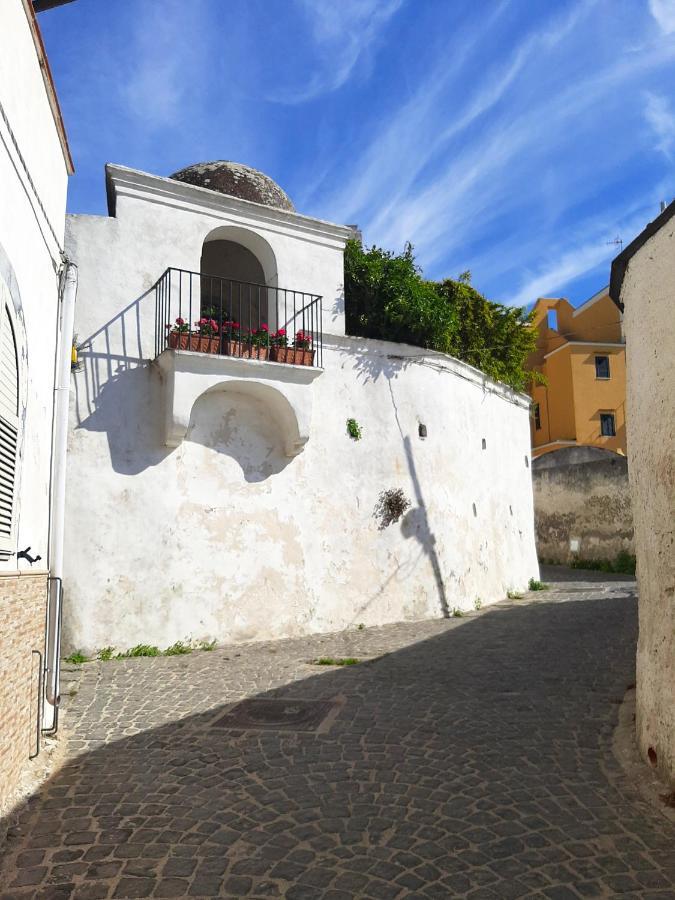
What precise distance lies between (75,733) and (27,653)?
1283 millimetres

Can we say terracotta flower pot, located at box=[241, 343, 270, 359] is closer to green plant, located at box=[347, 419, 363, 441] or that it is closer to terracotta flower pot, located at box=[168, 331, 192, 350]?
terracotta flower pot, located at box=[168, 331, 192, 350]

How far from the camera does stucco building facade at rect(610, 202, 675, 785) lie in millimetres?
4734

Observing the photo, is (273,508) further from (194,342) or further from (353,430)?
(194,342)

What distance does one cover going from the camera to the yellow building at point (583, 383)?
100 ft

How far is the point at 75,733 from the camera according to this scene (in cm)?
613

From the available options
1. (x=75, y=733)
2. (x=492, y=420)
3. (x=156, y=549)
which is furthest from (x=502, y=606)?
(x=75, y=733)

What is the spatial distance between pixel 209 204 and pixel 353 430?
4.53 meters

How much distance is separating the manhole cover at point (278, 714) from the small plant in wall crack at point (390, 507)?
17.7ft

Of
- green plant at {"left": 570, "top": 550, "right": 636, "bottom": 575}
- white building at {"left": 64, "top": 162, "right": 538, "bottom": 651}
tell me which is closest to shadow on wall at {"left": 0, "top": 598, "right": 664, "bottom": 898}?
white building at {"left": 64, "top": 162, "right": 538, "bottom": 651}

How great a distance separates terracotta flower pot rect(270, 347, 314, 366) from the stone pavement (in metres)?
4.89

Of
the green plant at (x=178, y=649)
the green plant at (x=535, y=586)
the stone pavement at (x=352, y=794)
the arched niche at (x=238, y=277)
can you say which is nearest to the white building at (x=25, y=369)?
the stone pavement at (x=352, y=794)

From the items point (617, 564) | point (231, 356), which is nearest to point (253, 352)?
point (231, 356)

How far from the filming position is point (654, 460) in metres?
5.08

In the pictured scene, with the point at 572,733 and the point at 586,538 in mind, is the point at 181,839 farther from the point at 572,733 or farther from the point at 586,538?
the point at 586,538
